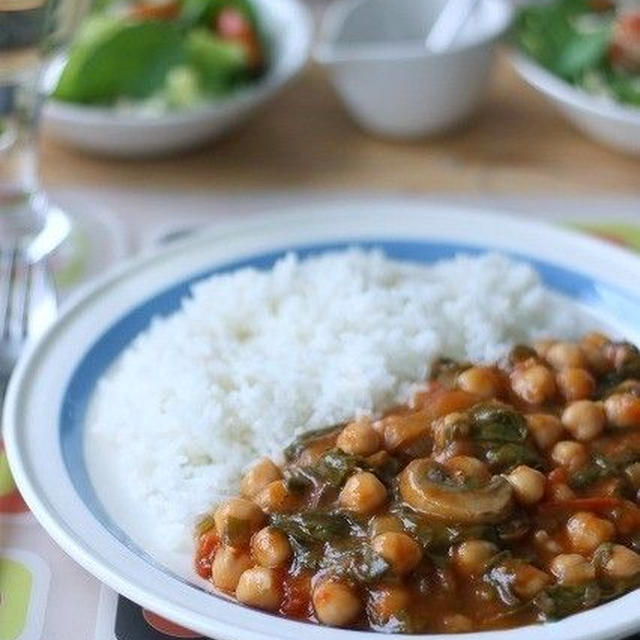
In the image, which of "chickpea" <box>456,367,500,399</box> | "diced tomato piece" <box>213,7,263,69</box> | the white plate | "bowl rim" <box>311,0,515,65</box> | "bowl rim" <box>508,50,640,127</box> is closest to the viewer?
the white plate

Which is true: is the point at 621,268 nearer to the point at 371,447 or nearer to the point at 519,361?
the point at 519,361

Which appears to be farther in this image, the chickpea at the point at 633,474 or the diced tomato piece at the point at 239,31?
the diced tomato piece at the point at 239,31

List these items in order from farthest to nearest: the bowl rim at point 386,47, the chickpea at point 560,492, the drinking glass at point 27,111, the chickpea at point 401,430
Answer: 1. the bowl rim at point 386,47
2. the drinking glass at point 27,111
3. the chickpea at point 401,430
4. the chickpea at point 560,492

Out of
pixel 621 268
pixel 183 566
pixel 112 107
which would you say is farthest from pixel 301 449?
pixel 112 107

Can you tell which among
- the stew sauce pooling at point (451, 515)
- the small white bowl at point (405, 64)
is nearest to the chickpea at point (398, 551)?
the stew sauce pooling at point (451, 515)

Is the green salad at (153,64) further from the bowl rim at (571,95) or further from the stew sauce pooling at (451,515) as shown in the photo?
the stew sauce pooling at (451,515)

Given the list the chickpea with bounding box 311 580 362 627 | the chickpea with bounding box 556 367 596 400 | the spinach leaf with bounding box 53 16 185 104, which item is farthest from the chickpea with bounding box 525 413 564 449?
the spinach leaf with bounding box 53 16 185 104

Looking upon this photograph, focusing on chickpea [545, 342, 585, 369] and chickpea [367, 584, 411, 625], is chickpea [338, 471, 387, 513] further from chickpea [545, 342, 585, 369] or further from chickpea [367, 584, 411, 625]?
chickpea [545, 342, 585, 369]
